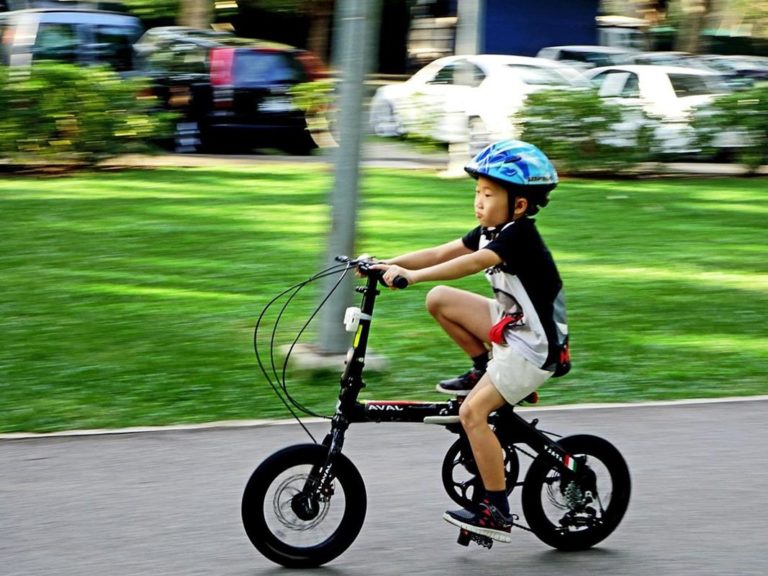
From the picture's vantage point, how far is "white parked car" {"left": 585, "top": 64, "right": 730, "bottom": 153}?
16.6 meters

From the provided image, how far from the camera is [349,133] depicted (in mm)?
7555

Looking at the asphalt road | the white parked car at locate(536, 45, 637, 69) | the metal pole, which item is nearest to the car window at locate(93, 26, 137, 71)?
the white parked car at locate(536, 45, 637, 69)

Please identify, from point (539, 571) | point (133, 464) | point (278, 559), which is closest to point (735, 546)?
point (539, 571)

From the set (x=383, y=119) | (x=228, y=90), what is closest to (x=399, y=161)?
(x=383, y=119)

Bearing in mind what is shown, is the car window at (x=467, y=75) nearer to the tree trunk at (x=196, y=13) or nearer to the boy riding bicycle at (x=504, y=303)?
the tree trunk at (x=196, y=13)

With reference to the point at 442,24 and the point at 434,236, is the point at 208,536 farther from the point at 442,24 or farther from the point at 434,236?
the point at 442,24

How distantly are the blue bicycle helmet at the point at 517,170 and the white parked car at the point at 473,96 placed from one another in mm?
12094

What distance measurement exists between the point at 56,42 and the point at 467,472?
1394 cm

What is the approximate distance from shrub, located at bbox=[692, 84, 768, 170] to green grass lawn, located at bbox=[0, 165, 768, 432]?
1.08 meters

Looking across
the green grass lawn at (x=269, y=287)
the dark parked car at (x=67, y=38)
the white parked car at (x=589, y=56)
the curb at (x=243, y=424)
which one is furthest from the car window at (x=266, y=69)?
the curb at (x=243, y=424)

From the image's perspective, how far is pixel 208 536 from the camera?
5.03 m

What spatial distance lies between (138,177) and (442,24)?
20.2m

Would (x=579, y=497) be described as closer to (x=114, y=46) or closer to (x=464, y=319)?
(x=464, y=319)

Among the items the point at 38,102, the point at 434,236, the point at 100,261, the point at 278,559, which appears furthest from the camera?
the point at 38,102
